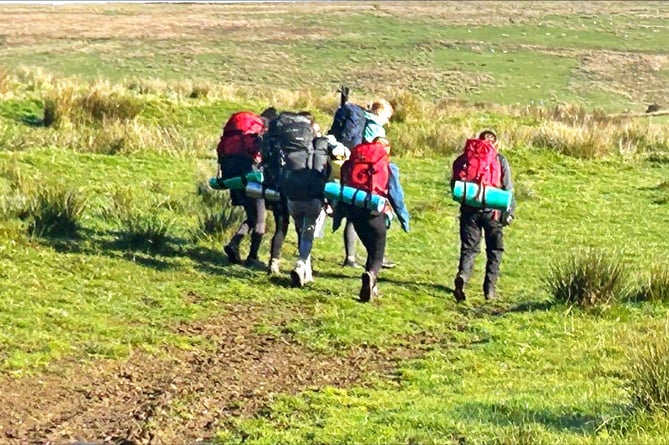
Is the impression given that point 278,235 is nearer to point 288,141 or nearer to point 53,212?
point 288,141

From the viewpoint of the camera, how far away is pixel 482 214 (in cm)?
1118

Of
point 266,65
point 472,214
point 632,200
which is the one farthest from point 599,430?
point 266,65

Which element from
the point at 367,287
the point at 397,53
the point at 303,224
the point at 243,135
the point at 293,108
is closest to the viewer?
the point at 367,287

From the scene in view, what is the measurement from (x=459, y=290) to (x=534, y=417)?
453 centimetres

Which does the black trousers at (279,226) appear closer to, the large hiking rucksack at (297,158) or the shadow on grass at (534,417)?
the large hiking rucksack at (297,158)

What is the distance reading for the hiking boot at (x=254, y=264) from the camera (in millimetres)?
11956

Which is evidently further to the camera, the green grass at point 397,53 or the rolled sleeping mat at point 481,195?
the green grass at point 397,53

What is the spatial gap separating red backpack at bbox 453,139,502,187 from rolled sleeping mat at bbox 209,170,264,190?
76.6 inches

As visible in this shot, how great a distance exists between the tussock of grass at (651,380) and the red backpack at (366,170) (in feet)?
12.8

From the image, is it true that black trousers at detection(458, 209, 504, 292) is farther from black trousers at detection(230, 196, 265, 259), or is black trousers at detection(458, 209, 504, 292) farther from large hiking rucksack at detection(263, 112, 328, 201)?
black trousers at detection(230, 196, 265, 259)

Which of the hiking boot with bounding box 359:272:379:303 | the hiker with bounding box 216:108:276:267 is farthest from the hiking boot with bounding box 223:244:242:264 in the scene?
the hiking boot with bounding box 359:272:379:303

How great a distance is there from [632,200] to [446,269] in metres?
6.37

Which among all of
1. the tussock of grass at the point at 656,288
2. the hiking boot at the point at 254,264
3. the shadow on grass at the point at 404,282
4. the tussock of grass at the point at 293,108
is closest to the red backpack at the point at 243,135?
the hiking boot at the point at 254,264

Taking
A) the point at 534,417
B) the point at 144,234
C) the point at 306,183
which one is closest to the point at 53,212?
the point at 144,234
